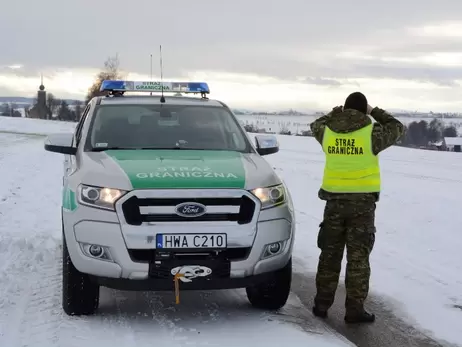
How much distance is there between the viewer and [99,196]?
4816 mm

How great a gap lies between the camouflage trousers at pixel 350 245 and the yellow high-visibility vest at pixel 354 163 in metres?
0.13

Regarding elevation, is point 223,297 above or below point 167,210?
below

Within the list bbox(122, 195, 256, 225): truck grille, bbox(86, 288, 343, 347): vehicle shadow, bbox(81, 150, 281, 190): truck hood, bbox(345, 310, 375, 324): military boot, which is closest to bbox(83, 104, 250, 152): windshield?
bbox(81, 150, 281, 190): truck hood

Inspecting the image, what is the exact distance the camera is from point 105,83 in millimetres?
7668

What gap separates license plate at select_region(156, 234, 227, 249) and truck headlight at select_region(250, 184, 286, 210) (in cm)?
43

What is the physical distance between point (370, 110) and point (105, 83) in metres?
3.45

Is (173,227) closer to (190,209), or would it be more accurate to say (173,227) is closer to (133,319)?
(190,209)

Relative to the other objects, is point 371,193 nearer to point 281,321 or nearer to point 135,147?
point 281,321

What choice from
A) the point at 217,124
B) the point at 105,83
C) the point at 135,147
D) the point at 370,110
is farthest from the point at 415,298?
the point at 105,83

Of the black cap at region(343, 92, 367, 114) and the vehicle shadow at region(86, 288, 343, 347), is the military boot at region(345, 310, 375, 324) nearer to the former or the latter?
the vehicle shadow at region(86, 288, 343, 347)

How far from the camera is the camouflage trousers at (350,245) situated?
209 inches

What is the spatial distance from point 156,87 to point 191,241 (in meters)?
3.34

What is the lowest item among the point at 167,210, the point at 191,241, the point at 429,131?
the point at 429,131

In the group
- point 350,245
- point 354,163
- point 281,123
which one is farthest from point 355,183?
point 281,123
